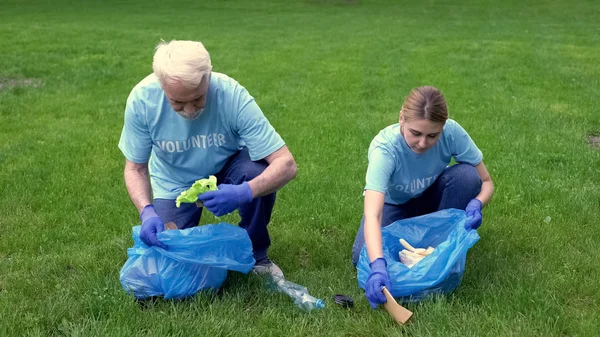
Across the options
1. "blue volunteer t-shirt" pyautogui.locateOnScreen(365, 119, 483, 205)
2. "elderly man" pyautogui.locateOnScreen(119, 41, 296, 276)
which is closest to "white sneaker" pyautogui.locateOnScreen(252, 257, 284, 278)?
"elderly man" pyautogui.locateOnScreen(119, 41, 296, 276)

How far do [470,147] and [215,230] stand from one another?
129 centimetres

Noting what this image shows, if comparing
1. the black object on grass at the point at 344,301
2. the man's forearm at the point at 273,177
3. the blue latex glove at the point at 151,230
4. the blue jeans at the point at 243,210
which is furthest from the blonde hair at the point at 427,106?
the blue latex glove at the point at 151,230

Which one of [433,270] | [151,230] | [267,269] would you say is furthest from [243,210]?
[433,270]

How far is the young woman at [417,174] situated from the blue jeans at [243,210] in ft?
1.52

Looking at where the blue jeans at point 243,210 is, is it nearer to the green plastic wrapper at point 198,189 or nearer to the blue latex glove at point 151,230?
the green plastic wrapper at point 198,189

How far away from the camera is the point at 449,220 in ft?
9.95

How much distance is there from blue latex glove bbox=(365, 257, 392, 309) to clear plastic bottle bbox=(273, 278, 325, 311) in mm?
267

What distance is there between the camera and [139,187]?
2814 millimetres

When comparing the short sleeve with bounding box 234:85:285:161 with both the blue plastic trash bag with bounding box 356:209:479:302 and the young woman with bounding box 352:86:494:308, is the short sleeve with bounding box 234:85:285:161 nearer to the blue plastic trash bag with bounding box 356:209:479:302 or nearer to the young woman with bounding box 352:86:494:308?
the young woman with bounding box 352:86:494:308

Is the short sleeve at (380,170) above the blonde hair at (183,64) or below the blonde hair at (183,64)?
below

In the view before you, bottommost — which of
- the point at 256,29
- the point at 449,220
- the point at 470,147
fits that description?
the point at 256,29

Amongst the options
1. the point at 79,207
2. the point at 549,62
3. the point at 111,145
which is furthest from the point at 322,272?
the point at 549,62

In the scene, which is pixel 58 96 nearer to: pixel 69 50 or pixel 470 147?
pixel 69 50

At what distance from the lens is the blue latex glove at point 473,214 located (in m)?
2.74
